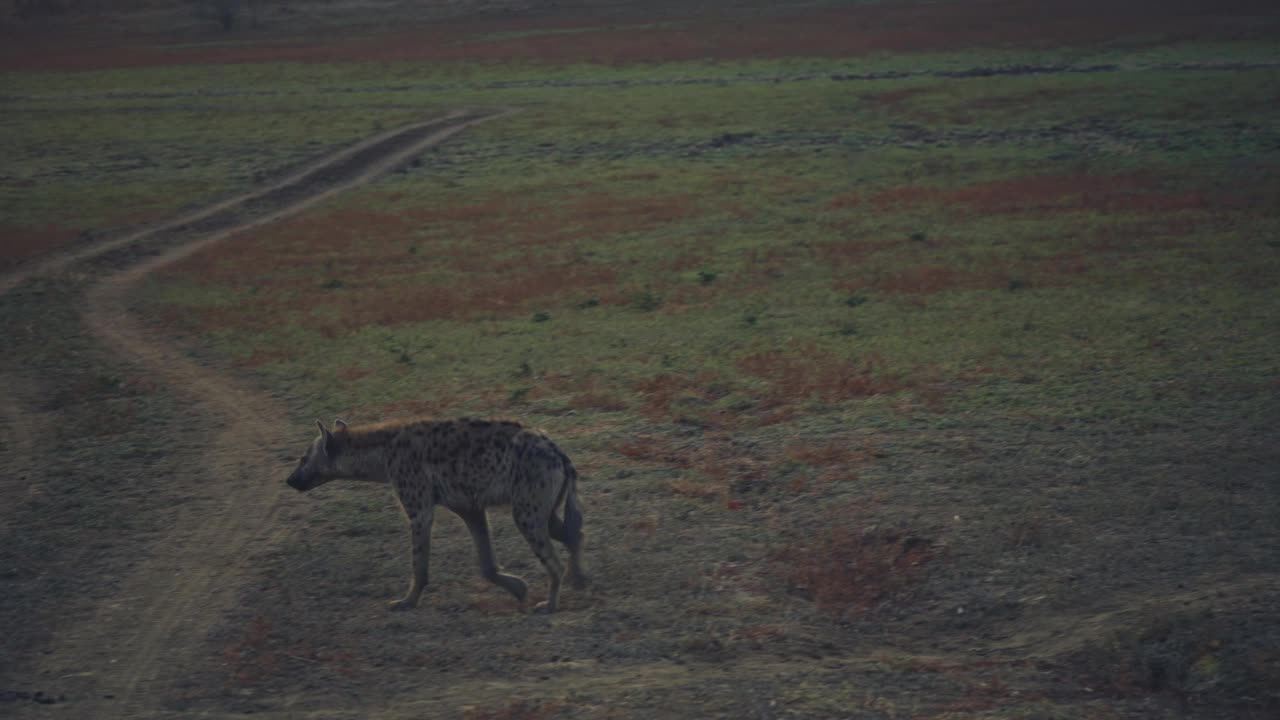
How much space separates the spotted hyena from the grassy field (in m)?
0.43

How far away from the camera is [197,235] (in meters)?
31.9

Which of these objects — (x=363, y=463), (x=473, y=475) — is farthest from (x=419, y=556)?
(x=363, y=463)

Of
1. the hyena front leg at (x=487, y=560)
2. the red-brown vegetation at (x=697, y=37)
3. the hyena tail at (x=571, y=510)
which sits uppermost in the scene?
the red-brown vegetation at (x=697, y=37)

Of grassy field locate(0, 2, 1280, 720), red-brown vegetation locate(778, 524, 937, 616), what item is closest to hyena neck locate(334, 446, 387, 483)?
grassy field locate(0, 2, 1280, 720)

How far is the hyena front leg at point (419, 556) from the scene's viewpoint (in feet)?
35.0

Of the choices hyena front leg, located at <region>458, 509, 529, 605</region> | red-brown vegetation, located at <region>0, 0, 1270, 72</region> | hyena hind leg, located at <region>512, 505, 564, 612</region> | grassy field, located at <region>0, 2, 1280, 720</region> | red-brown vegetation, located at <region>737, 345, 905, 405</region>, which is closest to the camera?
grassy field, located at <region>0, 2, 1280, 720</region>

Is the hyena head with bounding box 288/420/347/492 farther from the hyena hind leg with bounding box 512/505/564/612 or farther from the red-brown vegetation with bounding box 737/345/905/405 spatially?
the red-brown vegetation with bounding box 737/345/905/405

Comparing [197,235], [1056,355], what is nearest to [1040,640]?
[1056,355]

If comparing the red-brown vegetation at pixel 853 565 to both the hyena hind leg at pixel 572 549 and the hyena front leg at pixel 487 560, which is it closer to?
the hyena hind leg at pixel 572 549

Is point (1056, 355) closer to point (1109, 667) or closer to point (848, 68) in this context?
point (1109, 667)

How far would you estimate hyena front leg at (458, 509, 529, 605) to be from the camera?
10602 millimetres

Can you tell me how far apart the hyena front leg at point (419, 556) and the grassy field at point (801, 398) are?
23cm

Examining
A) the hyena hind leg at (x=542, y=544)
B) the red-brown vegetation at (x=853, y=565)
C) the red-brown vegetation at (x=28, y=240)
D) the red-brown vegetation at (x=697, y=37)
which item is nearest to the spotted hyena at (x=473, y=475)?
the hyena hind leg at (x=542, y=544)

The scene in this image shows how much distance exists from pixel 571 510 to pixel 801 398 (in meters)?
5.99
